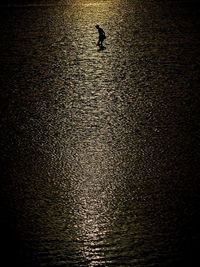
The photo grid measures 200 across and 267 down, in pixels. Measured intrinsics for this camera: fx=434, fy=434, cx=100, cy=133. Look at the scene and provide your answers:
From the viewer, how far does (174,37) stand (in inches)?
80.0

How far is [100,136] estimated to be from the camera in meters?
1.49

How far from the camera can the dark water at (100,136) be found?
44.8 inches

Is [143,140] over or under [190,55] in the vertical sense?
under

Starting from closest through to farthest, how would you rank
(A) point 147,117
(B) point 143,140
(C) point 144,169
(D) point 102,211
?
(D) point 102,211
(C) point 144,169
(B) point 143,140
(A) point 147,117

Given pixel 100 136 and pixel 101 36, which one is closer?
pixel 100 136

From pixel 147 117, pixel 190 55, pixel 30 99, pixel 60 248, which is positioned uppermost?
pixel 190 55

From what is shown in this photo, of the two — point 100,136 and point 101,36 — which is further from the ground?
point 101,36

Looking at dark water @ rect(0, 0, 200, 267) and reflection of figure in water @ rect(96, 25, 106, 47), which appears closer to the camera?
dark water @ rect(0, 0, 200, 267)

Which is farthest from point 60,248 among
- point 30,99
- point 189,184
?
point 30,99

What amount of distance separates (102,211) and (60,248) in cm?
17

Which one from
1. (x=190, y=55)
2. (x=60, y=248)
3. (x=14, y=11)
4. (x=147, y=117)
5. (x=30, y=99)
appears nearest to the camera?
(x=60, y=248)

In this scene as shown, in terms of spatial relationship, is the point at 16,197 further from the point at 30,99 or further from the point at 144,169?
the point at 30,99

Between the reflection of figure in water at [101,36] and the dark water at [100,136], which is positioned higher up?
the reflection of figure in water at [101,36]

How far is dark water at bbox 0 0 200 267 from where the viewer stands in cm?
114
